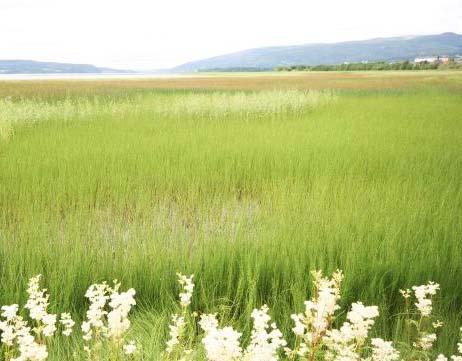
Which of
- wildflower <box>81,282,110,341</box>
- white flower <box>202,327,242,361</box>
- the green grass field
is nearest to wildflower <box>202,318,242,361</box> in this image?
white flower <box>202,327,242,361</box>

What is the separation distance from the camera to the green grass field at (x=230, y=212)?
3.74m

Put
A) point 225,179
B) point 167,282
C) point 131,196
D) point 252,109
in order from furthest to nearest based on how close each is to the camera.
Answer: point 252,109, point 225,179, point 131,196, point 167,282

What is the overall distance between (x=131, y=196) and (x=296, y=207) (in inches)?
98.2

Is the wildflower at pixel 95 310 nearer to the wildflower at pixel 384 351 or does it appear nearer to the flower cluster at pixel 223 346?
the flower cluster at pixel 223 346

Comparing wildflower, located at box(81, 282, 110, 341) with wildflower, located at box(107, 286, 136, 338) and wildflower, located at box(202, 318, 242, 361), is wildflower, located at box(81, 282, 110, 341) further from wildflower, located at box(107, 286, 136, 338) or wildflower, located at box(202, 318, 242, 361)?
wildflower, located at box(202, 318, 242, 361)

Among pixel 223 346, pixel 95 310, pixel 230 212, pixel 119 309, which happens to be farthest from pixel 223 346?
pixel 230 212

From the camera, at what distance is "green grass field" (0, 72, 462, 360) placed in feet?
12.3

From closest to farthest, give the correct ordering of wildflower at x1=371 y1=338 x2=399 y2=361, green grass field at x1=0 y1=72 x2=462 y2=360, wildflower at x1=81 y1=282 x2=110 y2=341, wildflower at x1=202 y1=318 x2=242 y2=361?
wildflower at x1=202 y1=318 x2=242 y2=361
wildflower at x1=371 y1=338 x2=399 y2=361
wildflower at x1=81 y1=282 x2=110 y2=341
green grass field at x1=0 y1=72 x2=462 y2=360

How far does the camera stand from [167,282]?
3801 millimetres

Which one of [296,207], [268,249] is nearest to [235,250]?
[268,249]

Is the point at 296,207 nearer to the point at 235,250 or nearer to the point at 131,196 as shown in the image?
the point at 235,250

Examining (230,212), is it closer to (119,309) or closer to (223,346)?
(119,309)

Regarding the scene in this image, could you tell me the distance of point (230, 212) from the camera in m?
5.84

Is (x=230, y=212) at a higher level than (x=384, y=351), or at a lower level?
lower
